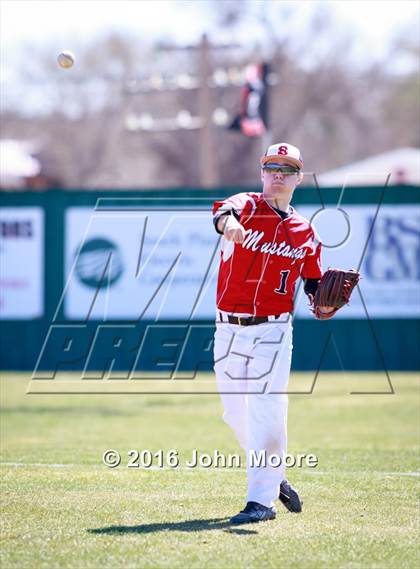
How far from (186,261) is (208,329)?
49.9 inches

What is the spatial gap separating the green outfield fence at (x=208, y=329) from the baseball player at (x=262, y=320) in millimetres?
11037

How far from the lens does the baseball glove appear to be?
23.4 feet

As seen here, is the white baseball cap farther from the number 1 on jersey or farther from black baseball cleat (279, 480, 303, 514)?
black baseball cleat (279, 480, 303, 514)

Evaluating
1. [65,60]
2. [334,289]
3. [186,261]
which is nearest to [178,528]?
[334,289]

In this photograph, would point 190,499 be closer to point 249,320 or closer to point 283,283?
point 249,320

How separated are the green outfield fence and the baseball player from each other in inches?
435

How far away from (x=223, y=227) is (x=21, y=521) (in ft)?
7.29

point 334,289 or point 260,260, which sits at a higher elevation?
point 260,260

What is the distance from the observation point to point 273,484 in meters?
6.75

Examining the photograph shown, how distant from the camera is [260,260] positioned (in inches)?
273

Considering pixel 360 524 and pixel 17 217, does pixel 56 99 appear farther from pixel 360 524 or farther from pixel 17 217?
pixel 360 524

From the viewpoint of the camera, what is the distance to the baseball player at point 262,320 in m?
6.77

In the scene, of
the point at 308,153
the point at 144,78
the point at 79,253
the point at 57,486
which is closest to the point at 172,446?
the point at 57,486

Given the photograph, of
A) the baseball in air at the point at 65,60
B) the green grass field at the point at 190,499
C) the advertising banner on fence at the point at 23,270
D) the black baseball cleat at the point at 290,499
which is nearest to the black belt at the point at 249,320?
the black baseball cleat at the point at 290,499
